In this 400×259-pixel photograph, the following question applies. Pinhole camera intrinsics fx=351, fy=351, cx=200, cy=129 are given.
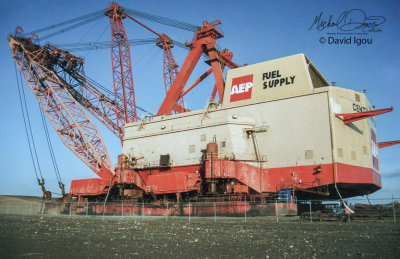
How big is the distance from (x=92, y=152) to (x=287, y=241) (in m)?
38.4

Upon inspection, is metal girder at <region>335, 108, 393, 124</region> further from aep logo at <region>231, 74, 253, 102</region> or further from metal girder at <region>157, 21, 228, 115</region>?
metal girder at <region>157, 21, 228, 115</region>

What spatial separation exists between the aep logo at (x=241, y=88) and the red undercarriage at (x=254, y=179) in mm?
7688

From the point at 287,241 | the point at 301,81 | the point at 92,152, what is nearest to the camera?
the point at 287,241

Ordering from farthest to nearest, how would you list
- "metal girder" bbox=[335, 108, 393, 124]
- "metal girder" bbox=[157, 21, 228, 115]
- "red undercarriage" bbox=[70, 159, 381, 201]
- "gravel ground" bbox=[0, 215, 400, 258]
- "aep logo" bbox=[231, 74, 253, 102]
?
"metal girder" bbox=[157, 21, 228, 115]
"aep logo" bbox=[231, 74, 253, 102]
"metal girder" bbox=[335, 108, 393, 124]
"red undercarriage" bbox=[70, 159, 381, 201]
"gravel ground" bbox=[0, 215, 400, 258]

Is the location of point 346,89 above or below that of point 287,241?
above

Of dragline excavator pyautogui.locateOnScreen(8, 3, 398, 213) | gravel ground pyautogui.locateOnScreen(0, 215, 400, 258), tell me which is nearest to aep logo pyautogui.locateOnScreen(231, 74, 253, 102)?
dragline excavator pyautogui.locateOnScreen(8, 3, 398, 213)

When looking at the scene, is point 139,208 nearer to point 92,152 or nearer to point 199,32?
point 92,152

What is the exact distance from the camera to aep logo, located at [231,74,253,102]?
3575 centimetres

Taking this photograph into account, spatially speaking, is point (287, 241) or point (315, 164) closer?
point (287, 241)

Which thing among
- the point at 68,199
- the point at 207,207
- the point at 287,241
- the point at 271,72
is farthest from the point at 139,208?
the point at 287,241

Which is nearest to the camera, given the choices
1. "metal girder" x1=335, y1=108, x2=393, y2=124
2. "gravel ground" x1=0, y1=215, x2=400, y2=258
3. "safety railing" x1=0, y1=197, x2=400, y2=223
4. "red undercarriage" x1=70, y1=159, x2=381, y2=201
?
"gravel ground" x1=0, y1=215, x2=400, y2=258

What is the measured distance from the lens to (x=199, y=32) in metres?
43.8

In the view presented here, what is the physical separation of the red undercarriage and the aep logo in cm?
769

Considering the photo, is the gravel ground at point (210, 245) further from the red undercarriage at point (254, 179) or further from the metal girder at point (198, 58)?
the metal girder at point (198, 58)
